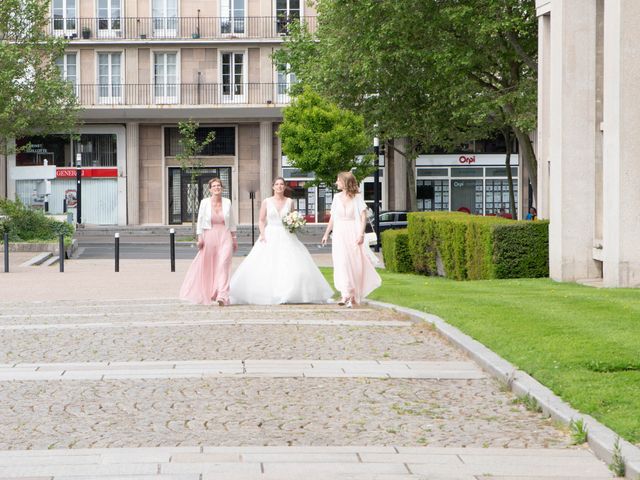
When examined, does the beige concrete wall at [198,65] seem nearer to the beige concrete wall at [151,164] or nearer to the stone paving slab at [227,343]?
the beige concrete wall at [151,164]

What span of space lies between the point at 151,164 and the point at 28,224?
65.7ft

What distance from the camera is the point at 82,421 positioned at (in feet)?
26.7

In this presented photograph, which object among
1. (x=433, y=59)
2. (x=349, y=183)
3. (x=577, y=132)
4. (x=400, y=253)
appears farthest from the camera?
(x=433, y=59)

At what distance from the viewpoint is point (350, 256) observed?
708 inches

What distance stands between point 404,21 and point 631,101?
19.0m

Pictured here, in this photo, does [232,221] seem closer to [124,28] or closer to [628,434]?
[628,434]

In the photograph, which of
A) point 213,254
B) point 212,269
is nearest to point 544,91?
point 213,254

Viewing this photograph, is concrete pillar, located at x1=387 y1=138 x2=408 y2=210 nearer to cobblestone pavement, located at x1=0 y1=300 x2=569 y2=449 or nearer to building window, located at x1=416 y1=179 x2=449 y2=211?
building window, located at x1=416 y1=179 x2=449 y2=211

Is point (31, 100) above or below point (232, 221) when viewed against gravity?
above

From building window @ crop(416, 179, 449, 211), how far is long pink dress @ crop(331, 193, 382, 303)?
45.7 m

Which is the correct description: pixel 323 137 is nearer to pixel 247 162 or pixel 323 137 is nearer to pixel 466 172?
pixel 247 162

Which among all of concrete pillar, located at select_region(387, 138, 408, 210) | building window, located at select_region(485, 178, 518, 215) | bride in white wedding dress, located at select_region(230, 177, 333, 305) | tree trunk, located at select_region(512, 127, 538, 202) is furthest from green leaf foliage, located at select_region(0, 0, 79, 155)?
bride in white wedding dress, located at select_region(230, 177, 333, 305)

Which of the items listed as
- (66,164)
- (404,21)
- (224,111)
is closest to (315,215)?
(224,111)

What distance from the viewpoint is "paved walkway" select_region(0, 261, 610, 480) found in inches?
269
